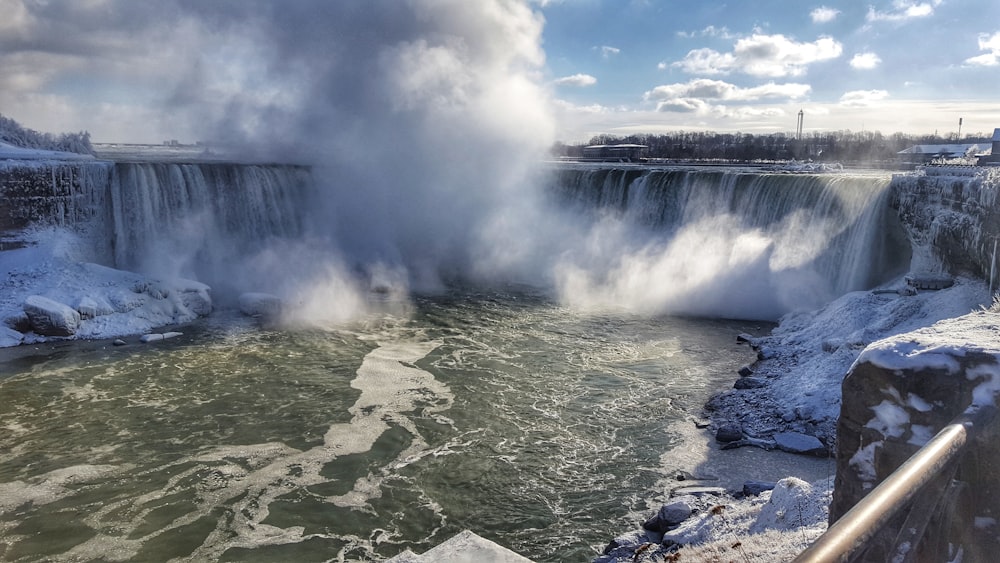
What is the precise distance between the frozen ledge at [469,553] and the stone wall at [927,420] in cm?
165

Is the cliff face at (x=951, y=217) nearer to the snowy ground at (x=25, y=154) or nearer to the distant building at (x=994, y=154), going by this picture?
the distant building at (x=994, y=154)

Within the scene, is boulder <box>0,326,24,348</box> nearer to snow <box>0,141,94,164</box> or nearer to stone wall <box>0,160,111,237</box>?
stone wall <box>0,160,111,237</box>

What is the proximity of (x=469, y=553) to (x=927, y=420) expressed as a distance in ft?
7.59

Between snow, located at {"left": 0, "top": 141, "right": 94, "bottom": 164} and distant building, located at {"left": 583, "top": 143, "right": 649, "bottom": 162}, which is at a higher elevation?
distant building, located at {"left": 583, "top": 143, "right": 649, "bottom": 162}

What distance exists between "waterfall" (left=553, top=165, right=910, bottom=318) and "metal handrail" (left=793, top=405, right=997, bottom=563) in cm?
1596

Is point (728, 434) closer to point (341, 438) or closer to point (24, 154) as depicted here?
point (341, 438)

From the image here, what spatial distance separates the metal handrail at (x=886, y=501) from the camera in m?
1.40

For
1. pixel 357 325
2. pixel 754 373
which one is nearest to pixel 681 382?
pixel 754 373

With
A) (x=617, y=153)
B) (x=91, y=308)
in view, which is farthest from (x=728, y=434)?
(x=617, y=153)

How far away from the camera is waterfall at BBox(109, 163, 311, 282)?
2017cm

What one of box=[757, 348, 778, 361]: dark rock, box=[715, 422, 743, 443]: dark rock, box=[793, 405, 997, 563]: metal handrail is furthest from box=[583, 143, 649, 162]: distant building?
box=[793, 405, 997, 563]: metal handrail

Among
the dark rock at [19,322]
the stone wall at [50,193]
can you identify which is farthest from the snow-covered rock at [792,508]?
the stone wall at [50,193]

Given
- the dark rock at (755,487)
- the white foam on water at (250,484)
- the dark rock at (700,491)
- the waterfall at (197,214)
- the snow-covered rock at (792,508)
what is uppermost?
the waterfall at (197,214)

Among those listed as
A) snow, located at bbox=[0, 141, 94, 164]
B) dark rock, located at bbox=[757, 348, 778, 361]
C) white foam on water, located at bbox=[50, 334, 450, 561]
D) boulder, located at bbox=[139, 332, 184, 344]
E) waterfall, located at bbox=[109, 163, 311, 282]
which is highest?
snow, located at bbox=[0, 141, 94, 164]
